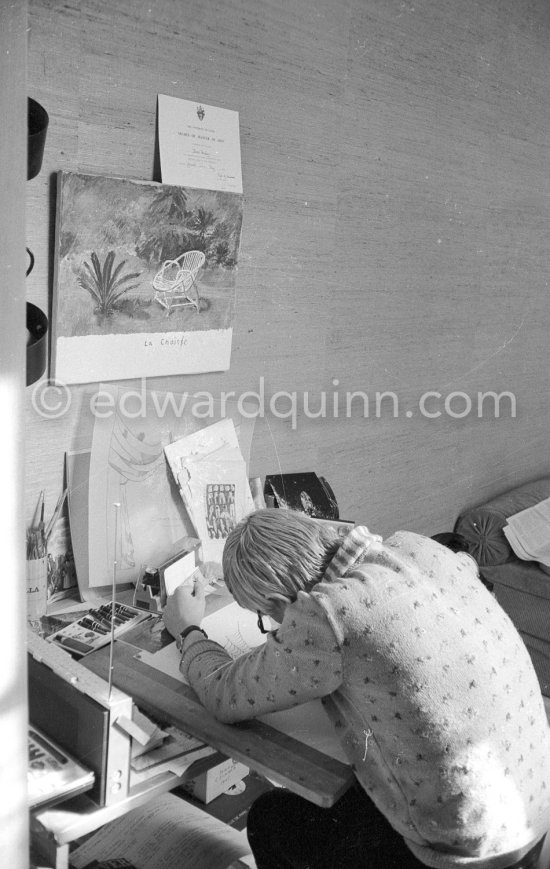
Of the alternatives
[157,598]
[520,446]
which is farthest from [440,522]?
[157,598]

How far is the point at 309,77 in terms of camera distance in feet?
7.27

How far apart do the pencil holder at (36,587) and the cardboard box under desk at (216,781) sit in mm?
464

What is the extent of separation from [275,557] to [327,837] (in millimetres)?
522

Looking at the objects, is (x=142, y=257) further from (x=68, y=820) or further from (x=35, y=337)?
(x=68, y=820)

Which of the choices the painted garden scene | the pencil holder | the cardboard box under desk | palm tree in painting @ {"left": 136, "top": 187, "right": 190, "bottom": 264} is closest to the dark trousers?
the cardboard box under desk

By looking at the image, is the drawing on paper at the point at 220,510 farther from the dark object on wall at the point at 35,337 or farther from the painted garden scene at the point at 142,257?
the dark object on wall at the point at 35,337

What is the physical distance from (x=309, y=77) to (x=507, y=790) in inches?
69.7

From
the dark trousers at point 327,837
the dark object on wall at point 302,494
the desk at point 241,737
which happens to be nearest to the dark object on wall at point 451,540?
the dark object on wall at point 302,494

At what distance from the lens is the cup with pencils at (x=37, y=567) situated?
67.3 inches

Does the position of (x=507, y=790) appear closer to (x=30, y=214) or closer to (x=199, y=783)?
(x=199, y=783)

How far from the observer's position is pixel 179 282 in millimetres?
1989

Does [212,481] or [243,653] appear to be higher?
[212,481]

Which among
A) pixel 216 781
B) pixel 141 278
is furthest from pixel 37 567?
pixel 141 278

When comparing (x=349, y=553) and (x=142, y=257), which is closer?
(x=349, y=553)
